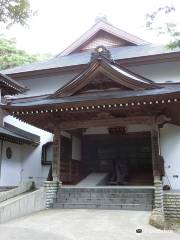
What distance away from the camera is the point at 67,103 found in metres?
12.8

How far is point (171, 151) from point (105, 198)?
493 centimetres

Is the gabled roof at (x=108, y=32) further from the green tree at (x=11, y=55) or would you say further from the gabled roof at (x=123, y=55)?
the green tree at (x=11, y=55)

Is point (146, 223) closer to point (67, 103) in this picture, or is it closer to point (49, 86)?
point (67, 103)

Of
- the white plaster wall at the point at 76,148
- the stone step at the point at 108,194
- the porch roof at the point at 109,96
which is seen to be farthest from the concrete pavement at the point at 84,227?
the white plaster wall at the point at 76,148

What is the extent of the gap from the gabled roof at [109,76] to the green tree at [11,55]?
809 inches

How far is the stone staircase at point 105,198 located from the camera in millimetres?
11961

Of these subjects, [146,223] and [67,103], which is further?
[67,103]

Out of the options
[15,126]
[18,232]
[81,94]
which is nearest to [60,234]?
[18,232]

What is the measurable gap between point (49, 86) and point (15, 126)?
3.29 metres

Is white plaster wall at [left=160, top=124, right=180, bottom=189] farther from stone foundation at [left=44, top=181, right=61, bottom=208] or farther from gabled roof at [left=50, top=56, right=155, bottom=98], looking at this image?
stone foundation at [left=44, top=181, right=61, bottom=208]

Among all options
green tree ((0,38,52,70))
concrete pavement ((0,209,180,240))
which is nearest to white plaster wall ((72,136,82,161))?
concrete pavement ((0,209,180,240))

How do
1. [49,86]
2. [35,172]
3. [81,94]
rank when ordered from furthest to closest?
[49,86]
[35,172]
[81,94]

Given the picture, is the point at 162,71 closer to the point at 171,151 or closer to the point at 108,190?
the point at 171,151

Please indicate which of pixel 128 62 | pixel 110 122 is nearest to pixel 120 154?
pixel 110 122
